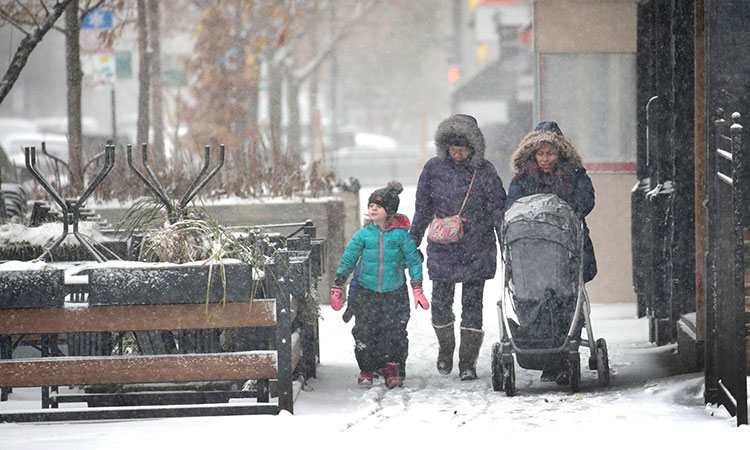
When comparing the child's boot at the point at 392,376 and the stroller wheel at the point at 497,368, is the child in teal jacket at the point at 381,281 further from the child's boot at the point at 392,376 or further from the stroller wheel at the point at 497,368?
the stroller wheel at the point at 497,368

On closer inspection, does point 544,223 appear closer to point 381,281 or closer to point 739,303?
point 381,281

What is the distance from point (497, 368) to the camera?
6949 mm

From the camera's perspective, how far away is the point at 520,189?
7.36 metres

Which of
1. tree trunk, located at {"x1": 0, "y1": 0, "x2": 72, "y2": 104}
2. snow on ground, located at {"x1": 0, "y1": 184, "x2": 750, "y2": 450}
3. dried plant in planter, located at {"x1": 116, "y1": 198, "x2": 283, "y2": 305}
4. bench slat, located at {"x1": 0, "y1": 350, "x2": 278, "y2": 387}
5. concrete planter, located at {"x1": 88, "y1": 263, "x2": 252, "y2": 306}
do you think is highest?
tree trunk, located at {"x1": 0, "y1": 0, "x2": 72, "y2": 104}

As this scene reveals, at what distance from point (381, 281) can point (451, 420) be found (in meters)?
1.44

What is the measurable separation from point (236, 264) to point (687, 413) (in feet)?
8.75

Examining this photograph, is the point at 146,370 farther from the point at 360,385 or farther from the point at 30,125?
the point at 30,125

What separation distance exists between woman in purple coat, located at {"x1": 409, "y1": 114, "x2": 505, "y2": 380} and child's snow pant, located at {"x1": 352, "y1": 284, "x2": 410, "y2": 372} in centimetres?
40

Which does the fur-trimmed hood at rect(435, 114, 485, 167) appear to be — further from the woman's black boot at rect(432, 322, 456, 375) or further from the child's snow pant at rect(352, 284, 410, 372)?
the woman's black boot at rect(432, 322, 456, 375)

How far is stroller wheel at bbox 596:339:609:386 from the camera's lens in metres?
7.04

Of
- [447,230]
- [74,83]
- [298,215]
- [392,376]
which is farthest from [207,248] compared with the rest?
[74,83]

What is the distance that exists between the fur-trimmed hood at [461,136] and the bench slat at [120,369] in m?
2.38

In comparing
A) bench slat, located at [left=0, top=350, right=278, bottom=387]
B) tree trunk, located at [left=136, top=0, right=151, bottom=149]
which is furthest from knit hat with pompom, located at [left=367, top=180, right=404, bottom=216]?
tree trunk, located at [left=136, top=0, right=151, bottom=149]

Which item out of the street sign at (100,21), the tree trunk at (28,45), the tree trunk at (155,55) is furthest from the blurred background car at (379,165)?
the tree trunk at (28,45)
